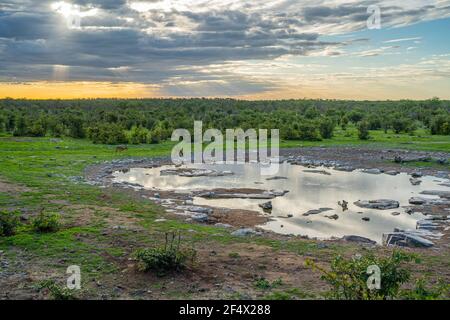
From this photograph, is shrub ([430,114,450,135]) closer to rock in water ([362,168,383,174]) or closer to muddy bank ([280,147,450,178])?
muddy bank ([280,147,450,178])

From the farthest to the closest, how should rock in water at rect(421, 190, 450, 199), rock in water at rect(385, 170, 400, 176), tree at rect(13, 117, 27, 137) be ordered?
tree at rect(13, 117, 27, 137)
rock in water at rect(385, 170, 400, 176)
rock in water at rect(421, 190, 450, 199)

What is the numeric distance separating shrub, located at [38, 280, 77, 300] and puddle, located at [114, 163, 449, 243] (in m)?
8.78

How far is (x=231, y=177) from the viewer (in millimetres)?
28484

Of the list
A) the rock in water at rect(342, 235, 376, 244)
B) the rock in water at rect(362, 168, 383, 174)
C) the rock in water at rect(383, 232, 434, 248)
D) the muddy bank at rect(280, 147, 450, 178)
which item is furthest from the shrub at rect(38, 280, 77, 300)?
the muddy bank at rect(280, 147, 450, 178)

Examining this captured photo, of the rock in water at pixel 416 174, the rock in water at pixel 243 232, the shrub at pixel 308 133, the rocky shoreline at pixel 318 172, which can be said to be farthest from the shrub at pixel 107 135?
the rock in water at pixel 243 232

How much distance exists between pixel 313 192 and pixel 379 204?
14.1 ft

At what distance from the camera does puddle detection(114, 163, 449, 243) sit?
55.3 ft

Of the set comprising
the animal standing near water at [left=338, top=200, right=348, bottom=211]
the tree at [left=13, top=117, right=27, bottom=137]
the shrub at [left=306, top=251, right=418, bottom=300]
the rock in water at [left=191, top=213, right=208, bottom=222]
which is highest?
the tree at [left=13, top=117, right=27, bottom=137]

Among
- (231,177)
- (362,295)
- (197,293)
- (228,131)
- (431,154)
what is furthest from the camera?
(228,131)

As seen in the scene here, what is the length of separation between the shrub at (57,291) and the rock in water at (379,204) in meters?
15.1
